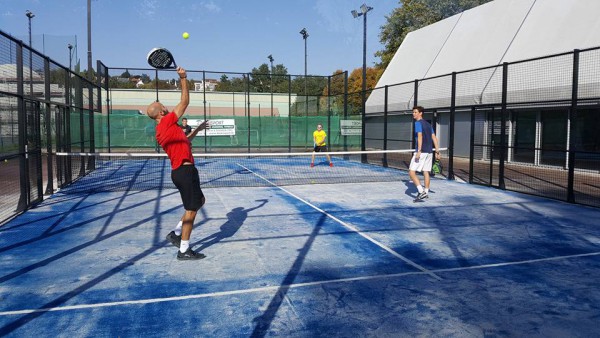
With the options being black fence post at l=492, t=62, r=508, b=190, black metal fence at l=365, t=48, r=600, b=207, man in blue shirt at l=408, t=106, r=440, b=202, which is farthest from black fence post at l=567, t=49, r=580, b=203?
man in blue shirt at l=408, t=106, r=440, b=202

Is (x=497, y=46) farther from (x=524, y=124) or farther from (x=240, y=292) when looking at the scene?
(x=240, y=292)

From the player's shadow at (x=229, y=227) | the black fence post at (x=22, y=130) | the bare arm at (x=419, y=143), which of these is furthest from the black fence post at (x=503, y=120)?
the black fence post at (x=22, y=130)

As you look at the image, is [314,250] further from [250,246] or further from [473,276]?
[473,276]

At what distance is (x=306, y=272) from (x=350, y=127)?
738 inches

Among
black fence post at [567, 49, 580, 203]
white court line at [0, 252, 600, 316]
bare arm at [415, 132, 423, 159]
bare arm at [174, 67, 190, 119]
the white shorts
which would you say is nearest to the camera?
white court line at [0, 252, 600, 316]

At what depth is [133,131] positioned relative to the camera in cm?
2658

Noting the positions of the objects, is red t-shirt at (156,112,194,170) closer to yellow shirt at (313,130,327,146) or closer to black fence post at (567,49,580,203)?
black fence post at (567,49,580,203)

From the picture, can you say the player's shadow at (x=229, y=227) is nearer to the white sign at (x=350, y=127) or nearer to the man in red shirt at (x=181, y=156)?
the man in red shirt at (x=181, y=156)

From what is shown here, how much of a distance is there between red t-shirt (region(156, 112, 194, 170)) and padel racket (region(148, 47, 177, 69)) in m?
1.44

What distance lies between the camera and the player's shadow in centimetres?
675

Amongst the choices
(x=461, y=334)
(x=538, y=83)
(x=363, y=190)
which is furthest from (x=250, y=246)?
(x=538, y=83)

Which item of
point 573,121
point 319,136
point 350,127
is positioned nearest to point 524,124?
point 350,127

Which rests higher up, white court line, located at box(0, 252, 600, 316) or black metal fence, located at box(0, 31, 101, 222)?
black metal fence, located at box(0, 31, 101, 222)

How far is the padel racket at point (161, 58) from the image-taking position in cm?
678
